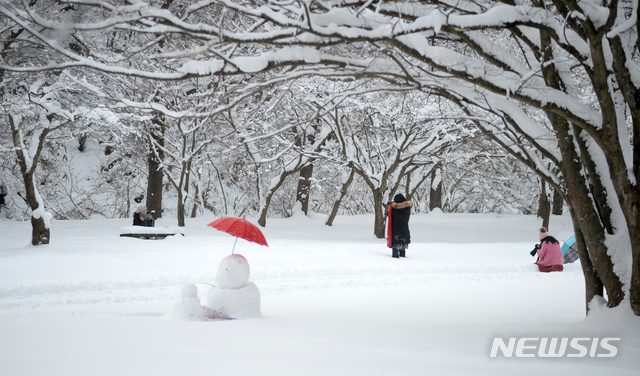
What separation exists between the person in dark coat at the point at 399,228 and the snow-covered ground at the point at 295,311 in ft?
1.50

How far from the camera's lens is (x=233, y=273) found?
510cm

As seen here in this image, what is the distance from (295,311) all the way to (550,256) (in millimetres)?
7492

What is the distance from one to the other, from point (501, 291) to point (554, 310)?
1970 millimetres

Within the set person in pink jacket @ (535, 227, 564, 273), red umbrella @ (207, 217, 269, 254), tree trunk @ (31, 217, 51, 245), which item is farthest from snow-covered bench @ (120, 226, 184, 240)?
person in pink jacket @ (535, 227, 564, 273)

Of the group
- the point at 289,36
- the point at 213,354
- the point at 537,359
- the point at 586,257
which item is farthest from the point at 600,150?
the point at 213,354

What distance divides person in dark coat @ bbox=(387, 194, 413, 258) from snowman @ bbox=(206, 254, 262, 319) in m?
7.84

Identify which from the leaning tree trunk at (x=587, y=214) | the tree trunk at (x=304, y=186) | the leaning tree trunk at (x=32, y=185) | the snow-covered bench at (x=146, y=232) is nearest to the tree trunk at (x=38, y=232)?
the leaning tree trunk at (x=32, y=185)

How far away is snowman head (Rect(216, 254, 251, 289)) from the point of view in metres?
5.11

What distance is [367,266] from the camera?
11.0 meters

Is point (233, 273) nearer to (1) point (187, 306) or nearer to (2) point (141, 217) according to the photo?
(1) point (187, 306)

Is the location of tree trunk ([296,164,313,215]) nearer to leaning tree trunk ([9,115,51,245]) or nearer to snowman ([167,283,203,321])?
leaning tree trunk ([9,115,51,245])

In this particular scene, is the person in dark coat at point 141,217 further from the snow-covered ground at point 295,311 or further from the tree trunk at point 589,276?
the tree trunk at point 589,276

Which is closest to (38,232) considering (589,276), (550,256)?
(589,276)

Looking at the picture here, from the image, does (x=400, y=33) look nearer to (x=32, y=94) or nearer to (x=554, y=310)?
(x=554, y=310)
